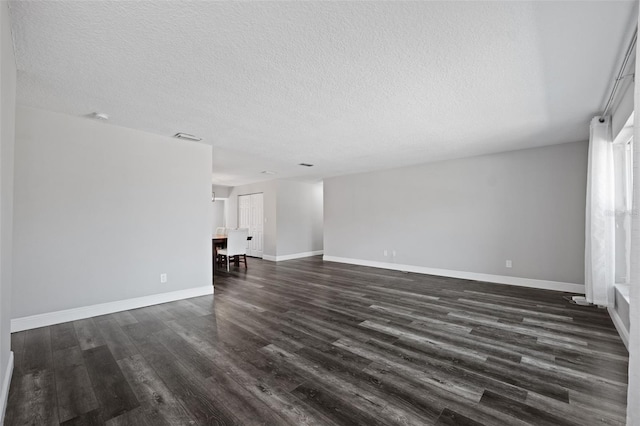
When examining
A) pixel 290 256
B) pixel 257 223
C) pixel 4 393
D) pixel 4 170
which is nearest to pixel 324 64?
pixel 4 170

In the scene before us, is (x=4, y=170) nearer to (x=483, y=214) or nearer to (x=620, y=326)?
(x=620, y=326)

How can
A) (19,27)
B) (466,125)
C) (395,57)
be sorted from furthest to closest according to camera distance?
(466,125)
(395,57)
(19,27)

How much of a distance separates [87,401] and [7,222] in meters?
1.32

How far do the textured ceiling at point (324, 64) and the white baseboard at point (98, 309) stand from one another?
2.38m

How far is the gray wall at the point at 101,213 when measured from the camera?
3131 mm

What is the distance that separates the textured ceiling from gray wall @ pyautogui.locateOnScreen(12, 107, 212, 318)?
38 centimetres

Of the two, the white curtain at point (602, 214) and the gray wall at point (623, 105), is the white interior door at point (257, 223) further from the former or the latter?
the gray wall at point (623, 105)

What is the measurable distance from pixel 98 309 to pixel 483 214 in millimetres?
6431

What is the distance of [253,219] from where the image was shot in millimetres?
9156

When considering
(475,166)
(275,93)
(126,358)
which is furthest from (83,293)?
(475,166)

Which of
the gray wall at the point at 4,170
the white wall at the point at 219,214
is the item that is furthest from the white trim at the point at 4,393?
the white wall at the point at 219,214

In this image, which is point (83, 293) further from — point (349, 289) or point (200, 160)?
point (349, 289)

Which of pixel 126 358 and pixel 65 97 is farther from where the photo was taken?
pixel 65 97

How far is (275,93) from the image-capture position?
277 cm
